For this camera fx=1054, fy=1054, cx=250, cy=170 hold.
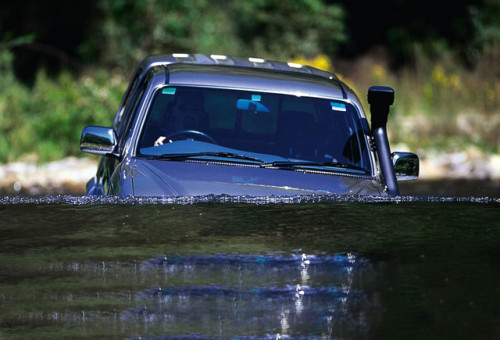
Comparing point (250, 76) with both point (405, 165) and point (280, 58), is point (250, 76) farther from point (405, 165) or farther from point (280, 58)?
point (280, 58)

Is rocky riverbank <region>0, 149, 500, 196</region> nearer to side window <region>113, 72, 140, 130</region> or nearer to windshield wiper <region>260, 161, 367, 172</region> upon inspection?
side window <region>113, 72, 140, 130</region>

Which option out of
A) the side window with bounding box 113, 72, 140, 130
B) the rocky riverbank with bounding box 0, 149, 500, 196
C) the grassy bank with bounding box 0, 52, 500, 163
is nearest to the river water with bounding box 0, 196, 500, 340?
the side window with bounding box 113, 72, 140, 130

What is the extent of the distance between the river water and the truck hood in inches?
84.8

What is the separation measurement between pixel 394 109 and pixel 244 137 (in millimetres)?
12459

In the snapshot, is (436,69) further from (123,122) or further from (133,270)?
(133,270)

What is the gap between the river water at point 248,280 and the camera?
244cm

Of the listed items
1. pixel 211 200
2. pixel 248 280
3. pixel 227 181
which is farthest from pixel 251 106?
pixel 248 280

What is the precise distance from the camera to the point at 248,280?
2533 millimetres

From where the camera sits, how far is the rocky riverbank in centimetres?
1405

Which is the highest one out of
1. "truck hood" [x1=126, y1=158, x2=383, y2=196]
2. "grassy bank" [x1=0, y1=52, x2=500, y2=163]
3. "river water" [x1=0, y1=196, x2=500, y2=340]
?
"grassy bank" [x1=0, y1=52, x2=500, y2=163]

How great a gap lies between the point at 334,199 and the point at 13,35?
22268 mm

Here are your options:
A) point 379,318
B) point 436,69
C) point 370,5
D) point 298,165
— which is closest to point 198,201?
point 379,318

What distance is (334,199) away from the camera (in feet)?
11.7

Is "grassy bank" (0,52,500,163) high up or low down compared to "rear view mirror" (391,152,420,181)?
up
